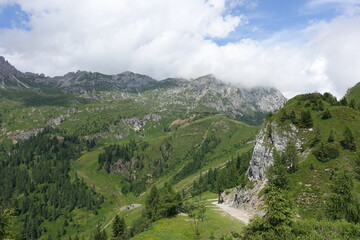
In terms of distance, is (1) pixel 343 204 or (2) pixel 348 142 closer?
(1) pixel 343 204

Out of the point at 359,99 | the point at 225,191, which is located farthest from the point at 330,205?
the point at 359,99

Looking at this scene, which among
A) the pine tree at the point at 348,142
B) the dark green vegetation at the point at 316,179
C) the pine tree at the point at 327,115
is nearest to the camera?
the dark green vegetation at the point at 316,179

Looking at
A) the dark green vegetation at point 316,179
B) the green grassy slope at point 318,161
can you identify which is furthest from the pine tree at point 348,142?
the green grassy slope at point 318,161

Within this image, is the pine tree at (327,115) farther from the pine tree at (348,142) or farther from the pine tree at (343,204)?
the pine tree at (343,204)

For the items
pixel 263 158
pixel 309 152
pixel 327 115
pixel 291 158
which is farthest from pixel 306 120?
pixel 263 158

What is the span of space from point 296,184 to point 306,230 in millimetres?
52858

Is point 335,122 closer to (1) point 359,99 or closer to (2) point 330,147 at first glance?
(2) point 330,147

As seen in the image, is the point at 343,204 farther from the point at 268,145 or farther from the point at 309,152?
the point at 268,145

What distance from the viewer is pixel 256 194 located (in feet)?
361

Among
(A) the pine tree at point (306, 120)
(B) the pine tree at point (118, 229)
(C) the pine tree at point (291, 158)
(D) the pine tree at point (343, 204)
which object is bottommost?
(B) the pine tree at point (118, 229)

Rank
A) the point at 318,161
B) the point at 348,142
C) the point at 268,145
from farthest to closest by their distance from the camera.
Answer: the point at 268,145 < the point at 348,142 < the point at 318,161

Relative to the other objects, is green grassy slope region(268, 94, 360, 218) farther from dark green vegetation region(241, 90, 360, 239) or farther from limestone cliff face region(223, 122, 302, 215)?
limestone cliff face region(223, 122, 302, 215)

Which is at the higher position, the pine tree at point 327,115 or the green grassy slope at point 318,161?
the pine tree at point 327,115

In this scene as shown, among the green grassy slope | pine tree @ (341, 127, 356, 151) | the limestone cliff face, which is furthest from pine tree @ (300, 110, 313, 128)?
pine tree @ (341, 127, 356, 151)
